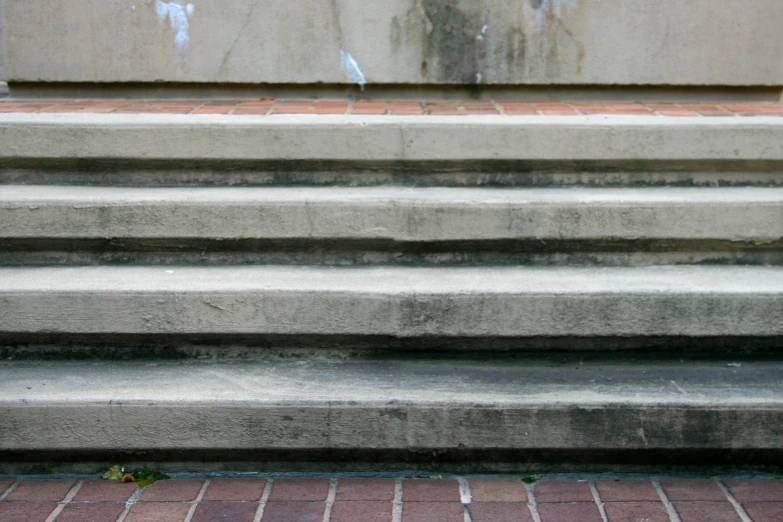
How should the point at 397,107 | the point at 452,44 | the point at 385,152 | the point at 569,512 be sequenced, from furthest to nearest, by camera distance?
the point at 452,44
the point at 397,107
the point at 385,152
the point at 569,512

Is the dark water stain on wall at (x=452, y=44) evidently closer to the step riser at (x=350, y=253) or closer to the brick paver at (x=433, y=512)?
the step riser at (x=350, y=253)

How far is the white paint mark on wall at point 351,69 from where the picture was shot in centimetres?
451

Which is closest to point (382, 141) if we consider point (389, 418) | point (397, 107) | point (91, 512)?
point (397, 107)

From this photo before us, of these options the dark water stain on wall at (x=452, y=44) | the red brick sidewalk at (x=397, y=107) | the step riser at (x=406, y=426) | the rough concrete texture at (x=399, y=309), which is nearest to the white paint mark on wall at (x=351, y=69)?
the red brick sidewalk at (x=397, y=107)

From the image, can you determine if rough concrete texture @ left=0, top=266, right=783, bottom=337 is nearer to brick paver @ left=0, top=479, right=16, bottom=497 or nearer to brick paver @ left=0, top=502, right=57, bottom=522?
brick paver @ left=0, top=479, right=16, bottom=497

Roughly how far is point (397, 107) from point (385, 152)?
0.89m

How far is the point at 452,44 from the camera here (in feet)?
14.6

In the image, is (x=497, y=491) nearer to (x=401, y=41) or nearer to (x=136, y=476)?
(x=136, y=476)

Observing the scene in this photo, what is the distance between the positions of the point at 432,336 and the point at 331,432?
0.50 metres

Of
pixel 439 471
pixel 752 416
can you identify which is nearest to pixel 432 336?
pixel 439 471

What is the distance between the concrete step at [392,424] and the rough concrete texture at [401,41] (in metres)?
2.18

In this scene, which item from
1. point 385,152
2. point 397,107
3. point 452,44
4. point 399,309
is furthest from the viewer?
point 452,44

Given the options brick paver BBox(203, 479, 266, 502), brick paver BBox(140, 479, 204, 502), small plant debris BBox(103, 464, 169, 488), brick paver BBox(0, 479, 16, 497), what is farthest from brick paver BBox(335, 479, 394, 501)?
brick paver BBox(0, 479, 16, 497)

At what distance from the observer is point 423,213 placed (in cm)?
322
